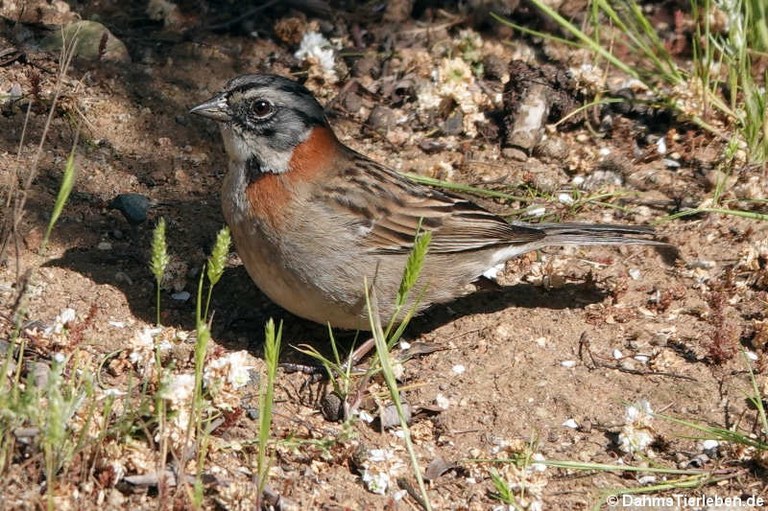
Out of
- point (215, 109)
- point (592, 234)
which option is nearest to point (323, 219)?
point (215, 109)

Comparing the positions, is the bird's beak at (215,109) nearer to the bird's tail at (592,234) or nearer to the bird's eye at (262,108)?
the bird's eye at (262,108)

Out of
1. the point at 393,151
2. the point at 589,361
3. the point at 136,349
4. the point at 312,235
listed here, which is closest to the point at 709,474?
the point at 589,361

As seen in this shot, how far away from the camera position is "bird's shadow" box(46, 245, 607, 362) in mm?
5680

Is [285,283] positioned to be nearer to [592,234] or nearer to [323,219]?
[323,219]

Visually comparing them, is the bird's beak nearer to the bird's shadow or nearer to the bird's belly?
the bird's belly

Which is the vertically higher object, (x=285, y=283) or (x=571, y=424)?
(x=285, y=283)

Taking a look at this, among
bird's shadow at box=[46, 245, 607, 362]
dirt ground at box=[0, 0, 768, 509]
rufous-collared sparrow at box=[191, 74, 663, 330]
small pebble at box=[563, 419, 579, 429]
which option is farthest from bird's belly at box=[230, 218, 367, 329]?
small pebble at box=[563, 419, 579, 429]

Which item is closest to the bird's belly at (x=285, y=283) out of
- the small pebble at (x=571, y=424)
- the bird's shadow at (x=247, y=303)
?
the bird's shadow at (x=247, y=303)

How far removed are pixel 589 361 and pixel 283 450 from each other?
1.77 metres

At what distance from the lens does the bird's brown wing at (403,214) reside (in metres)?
5.51

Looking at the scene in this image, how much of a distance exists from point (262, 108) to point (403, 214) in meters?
0.93

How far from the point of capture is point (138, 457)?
4223 millimetres

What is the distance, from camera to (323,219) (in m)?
5.39

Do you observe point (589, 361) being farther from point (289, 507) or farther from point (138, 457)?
point (138, 457)
